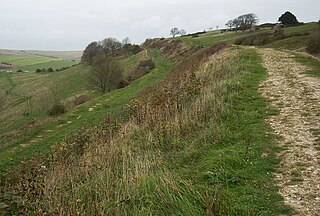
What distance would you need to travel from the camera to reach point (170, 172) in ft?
20.0

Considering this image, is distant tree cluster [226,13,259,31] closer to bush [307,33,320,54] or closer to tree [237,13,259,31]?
tree [237,13,259,31]

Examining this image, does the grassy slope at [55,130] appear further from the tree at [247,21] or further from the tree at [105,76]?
the tree at [247,21]

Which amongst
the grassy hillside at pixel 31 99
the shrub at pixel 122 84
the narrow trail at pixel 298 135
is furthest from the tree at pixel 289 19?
the narrow trail at pixel 298 135

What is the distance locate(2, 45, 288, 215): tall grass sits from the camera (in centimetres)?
494

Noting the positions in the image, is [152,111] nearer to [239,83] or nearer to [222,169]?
[239,83]

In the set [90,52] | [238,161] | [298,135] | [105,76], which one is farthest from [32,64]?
[238,161]

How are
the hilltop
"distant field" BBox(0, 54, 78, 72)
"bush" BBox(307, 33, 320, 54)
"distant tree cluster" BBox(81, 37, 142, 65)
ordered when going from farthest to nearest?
"distant field" BBox(0, 54, 78, 72)
"distant tree cluster" BBox(81, 37, 142, 65)
"bush" BBox(307, 33, 320, 54)
the hilltop

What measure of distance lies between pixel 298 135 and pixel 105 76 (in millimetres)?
32957

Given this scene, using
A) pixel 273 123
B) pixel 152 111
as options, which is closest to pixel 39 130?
pixel 152 111

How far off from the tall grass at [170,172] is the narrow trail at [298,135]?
14.0 inches

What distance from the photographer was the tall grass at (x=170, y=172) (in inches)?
195

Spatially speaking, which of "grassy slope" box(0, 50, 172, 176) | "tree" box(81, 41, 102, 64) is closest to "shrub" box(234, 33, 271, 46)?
"grassy slope" box(0, 50, 172, 176)

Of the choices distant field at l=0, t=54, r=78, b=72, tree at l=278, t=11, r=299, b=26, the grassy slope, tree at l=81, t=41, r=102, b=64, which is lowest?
distant field at l=0, t=54, r=78, b=72

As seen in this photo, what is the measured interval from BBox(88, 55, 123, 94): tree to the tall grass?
27.8 m
